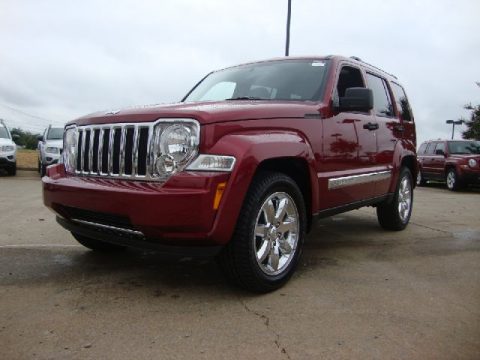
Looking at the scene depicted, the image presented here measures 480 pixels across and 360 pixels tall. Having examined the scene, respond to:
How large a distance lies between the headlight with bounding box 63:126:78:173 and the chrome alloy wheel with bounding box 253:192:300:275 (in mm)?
1514

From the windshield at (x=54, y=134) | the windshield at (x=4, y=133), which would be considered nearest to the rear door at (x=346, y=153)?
the windshield at (x=54, y=134)

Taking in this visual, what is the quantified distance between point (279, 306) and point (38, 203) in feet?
19.9

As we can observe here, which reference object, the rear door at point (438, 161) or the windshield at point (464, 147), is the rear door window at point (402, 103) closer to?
the windshield at point (464, 147)

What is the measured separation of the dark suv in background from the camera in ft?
45.3

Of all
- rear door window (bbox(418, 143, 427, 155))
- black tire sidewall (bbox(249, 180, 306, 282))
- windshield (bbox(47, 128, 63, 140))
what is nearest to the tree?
rear door window (bbox(418, 143, 427, 155))

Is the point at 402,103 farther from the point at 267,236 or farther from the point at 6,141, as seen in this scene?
the point at 6,141

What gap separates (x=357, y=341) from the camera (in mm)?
2680

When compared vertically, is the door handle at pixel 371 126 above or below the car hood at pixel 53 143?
above

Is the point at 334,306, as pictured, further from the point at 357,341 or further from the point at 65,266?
the point at 65,266

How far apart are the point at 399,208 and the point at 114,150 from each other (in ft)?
13.0

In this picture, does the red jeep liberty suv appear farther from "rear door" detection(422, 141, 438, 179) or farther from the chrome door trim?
"rear door" detection(422, 141, 438, 179)

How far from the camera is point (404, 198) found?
6.32m

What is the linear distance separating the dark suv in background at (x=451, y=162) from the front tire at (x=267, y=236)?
1095 centimetres

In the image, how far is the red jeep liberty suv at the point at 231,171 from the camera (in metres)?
3.02
